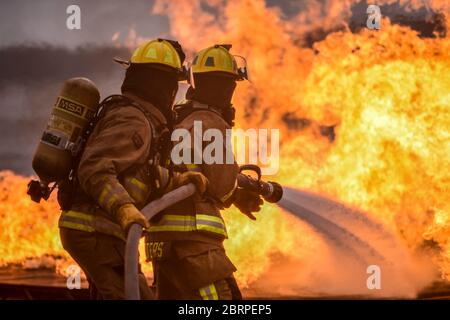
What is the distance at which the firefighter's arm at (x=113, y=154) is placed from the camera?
20.1 feet

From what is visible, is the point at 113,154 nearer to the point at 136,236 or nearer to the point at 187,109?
the point at 136,236

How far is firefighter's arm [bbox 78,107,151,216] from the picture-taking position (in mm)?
6121

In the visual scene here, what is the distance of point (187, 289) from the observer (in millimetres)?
7113

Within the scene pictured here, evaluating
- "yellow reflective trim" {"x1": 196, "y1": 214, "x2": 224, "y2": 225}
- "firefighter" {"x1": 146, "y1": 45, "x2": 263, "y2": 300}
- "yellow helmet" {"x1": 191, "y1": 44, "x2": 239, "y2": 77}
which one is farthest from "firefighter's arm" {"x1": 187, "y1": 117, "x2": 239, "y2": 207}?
"yellow helmet" {"x1": 191, "y1": 44, "x2": 239, "y2": 77}

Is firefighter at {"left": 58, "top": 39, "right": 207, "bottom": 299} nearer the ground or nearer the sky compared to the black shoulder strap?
nearer the ground

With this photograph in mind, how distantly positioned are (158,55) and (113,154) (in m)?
1.29

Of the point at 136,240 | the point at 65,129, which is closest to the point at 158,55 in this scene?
the point at 65,129

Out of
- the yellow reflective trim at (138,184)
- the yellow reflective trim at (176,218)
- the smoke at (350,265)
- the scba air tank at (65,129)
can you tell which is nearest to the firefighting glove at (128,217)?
the yellow reflective trim at (138,184)

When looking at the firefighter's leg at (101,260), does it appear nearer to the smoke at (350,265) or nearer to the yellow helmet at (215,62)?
the yellow helmet at (215,62)

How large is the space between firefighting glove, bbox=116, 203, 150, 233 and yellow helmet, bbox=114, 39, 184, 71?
1684 millimetres

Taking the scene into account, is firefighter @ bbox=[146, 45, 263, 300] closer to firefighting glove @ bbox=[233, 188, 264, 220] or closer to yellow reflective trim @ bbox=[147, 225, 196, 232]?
yellow reflective trim @ bbox=[147, 225, 196, 232]

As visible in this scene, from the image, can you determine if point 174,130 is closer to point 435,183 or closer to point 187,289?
point 187,289

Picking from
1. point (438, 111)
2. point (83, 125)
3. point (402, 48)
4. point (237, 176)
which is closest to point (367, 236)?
point (438, 111)

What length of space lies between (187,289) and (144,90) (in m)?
1.89
